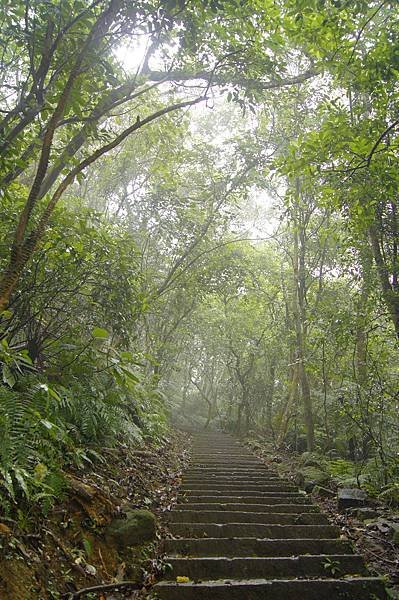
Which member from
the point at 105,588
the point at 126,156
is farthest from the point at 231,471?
the point at 126,156

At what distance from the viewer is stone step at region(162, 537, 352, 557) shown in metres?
3.94

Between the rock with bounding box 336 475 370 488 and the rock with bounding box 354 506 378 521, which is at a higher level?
the rock with bounding box 336 475 370 488

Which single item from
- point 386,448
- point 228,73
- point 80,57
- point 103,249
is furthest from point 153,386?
point 80,57

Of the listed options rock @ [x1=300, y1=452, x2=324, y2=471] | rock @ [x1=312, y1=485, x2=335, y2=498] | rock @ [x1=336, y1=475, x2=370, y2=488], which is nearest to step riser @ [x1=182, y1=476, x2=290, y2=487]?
rock @ [x1=312, y1=485, x2=335, y2=498]

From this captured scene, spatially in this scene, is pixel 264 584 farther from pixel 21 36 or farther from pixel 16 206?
pixel 21 36

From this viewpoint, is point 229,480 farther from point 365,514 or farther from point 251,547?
point 251,547

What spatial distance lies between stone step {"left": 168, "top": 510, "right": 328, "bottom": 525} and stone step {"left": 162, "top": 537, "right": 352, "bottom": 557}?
78 centimetres

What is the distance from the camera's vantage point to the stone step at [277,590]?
3.18 metres

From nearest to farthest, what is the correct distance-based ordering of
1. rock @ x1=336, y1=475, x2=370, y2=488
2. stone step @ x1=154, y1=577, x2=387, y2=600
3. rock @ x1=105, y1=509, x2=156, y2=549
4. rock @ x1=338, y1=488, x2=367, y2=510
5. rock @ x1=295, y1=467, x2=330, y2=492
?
stone step @ x1=154, y1=577, x2=387, y2=600 < rock @ x1=105, y1=509, x2=156, y2=549 < rock @ x1=338, y1=488, x2=367, y2=510 < rock @ x1=336, y1=475, x2=370, y2=488 < rock @ x1=295, y1=467, x2=330, y2=492

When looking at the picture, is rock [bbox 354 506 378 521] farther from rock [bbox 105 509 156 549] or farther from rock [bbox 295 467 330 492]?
rock [bbox 105 509 156 549]

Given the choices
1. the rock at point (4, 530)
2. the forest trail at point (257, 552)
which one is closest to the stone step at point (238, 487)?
the forest trail at point (257, 552)

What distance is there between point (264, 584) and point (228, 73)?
16.8 feet

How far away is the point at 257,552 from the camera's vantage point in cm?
394

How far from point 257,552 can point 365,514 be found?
5.65ft
